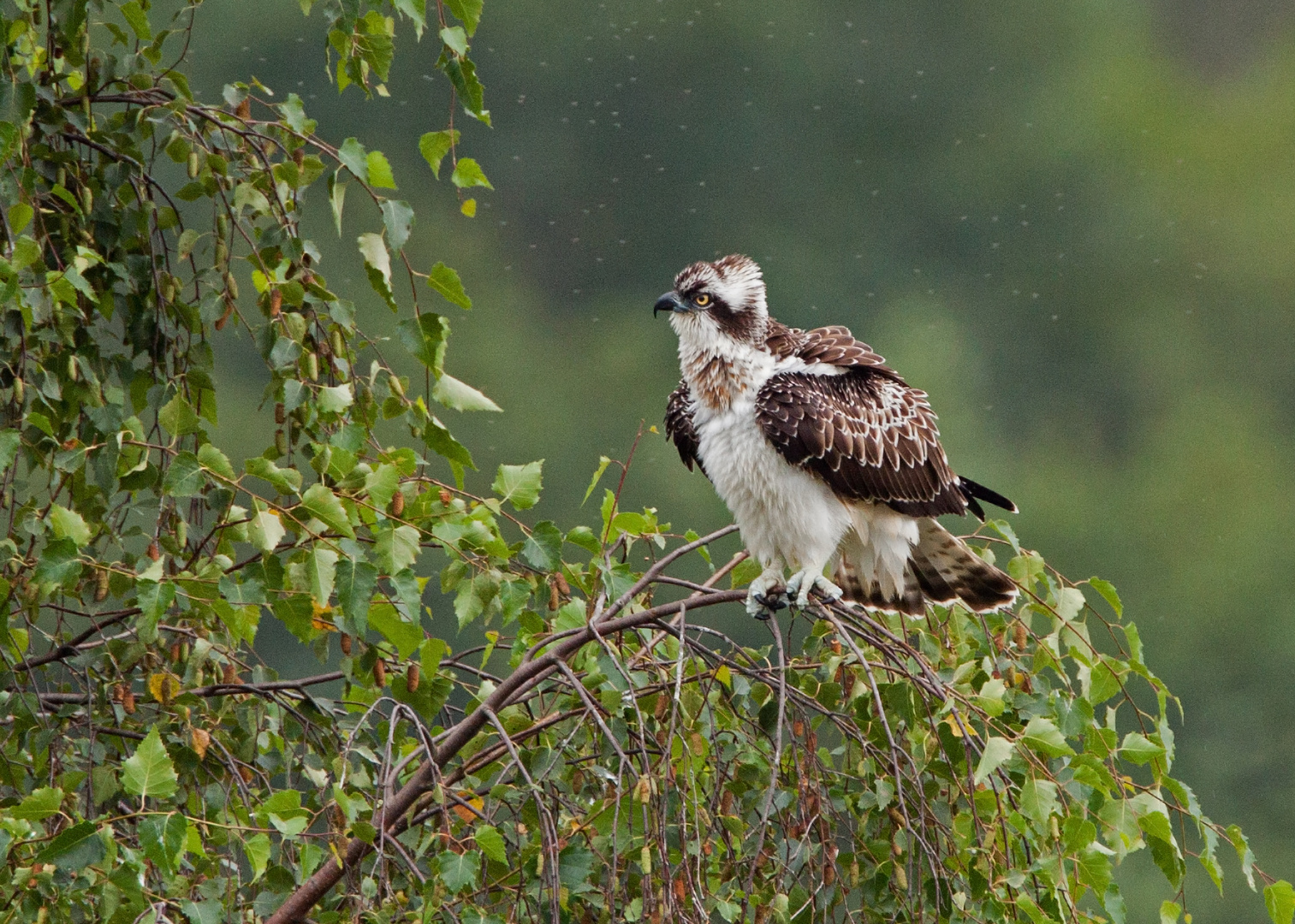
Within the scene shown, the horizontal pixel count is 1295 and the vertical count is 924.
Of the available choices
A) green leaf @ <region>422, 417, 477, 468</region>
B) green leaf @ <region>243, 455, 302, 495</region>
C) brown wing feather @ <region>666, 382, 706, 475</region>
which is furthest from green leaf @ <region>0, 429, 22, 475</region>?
brown wing feather @ <region>666, 382, 706, 475</region>

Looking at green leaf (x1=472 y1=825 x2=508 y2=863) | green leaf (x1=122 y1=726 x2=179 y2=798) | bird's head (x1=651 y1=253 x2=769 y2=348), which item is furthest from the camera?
bird's head (x1=651 y1=253 x2=769 y2=348)

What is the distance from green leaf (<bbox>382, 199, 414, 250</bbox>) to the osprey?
1.16 meters

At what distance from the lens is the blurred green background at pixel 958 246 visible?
55.6 feet

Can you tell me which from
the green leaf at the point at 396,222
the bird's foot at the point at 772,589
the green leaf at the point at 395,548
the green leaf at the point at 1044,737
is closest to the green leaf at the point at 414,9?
the green leaf at the point at 396,222

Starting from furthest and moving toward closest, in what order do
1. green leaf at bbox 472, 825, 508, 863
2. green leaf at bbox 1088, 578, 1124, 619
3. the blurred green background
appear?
the blurred green background
green leaf at bbox 1088, 578, 1124, 619
green leaf at bbox 472, 825, 508, 863

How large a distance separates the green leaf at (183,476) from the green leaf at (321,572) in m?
0.18

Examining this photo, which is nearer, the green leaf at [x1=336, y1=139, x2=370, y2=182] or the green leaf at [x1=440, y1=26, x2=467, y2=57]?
the green leaf at [x1=440, y1=26, x2=467, y2=57]

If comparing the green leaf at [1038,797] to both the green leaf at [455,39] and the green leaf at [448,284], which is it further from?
the green leaf at [455,39]

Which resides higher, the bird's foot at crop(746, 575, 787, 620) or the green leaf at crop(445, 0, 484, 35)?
the bird's foot at crop(746, 575, 787, 620)

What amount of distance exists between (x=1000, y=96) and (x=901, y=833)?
67.3 ft

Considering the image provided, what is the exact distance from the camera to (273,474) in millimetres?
2160

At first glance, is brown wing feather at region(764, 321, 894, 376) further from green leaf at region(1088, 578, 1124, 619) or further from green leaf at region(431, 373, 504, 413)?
green leaf at region(431, 373, 504, 413)

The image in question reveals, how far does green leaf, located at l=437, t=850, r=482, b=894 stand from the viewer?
216 cm

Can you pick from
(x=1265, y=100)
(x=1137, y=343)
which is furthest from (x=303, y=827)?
(x=1265, y=100)
